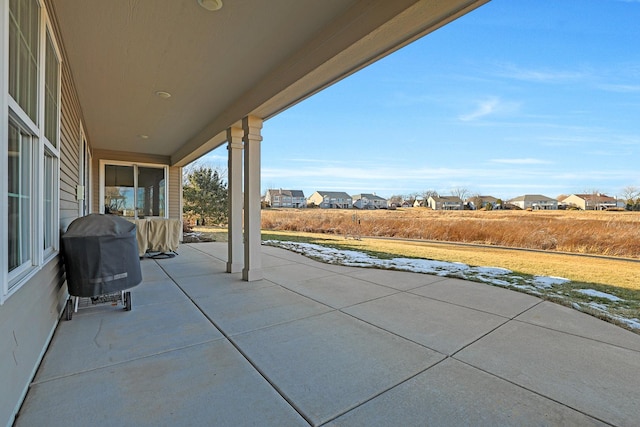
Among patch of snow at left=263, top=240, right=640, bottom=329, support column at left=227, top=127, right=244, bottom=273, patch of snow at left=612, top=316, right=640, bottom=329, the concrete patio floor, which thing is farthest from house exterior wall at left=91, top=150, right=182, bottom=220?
patch of snow at left=612, top=316, right=640, bottom=329

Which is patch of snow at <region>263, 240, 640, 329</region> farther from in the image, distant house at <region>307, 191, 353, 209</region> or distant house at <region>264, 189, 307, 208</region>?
distant house at <region>307, 191, 353, 209</region>

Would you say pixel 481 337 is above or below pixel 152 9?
below

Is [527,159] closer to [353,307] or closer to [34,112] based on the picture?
[353,307]

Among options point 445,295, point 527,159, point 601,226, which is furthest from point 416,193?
point 445,295

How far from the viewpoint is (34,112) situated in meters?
2.02

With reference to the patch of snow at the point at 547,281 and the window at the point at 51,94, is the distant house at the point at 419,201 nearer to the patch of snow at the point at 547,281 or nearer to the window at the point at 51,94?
the patch of snow at the point at 547,281

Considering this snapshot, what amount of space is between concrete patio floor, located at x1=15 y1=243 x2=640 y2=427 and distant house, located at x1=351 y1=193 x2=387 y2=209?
57.3 meters

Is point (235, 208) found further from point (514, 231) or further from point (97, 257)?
point (514, 231)

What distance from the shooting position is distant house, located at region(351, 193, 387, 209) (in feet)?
201

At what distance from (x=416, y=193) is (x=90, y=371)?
57350 mm

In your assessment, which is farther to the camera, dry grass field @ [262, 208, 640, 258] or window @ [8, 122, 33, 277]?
dry grass field @ [262, 208, 640, 258]

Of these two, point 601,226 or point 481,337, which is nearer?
point 481,337

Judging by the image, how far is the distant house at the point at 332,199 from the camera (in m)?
58.6

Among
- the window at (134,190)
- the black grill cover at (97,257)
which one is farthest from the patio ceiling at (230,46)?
the window at (134,190)
